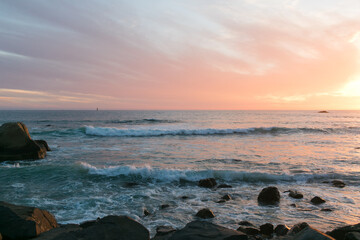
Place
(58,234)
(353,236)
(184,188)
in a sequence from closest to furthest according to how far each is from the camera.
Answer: (353,236) < (58,234) < (184,188)

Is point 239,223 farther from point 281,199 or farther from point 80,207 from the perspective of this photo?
point 80,207

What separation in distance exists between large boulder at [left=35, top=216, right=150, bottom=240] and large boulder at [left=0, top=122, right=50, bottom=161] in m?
12.9

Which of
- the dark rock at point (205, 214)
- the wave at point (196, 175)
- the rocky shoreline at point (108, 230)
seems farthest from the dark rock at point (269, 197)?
the wave at point (196, 175)

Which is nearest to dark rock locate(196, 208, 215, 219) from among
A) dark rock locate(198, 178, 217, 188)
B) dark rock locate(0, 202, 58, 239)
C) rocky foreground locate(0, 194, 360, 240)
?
rocky foreground locate(0, 194, 360, 240)

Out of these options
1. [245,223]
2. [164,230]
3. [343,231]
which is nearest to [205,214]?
[245,223]

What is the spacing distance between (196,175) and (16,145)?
12423 millimetres

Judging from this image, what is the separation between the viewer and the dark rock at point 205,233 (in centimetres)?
448

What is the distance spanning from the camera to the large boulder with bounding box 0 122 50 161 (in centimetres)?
1556

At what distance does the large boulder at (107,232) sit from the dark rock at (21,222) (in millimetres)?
284

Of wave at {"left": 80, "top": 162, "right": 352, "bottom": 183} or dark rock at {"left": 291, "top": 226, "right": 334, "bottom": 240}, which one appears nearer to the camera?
dark rock at {"left": 291, "top": 226, "right": 334, "bottom": 240}

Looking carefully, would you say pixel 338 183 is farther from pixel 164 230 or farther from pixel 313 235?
pixel 164 230

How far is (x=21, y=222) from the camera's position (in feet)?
16.3

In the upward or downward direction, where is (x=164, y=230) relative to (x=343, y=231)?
downward

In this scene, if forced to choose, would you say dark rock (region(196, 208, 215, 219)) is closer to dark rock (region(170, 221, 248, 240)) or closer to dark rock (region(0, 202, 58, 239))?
dark rock (region(170, 221, 248, 240))
